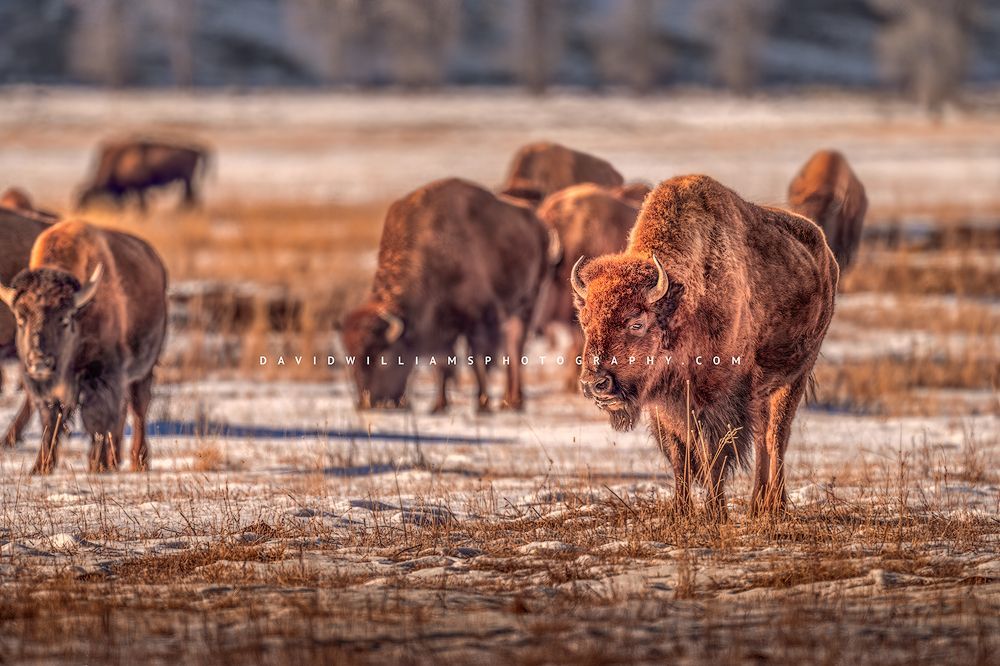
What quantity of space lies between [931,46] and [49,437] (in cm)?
6596

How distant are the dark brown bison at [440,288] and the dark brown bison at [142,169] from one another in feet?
68.1

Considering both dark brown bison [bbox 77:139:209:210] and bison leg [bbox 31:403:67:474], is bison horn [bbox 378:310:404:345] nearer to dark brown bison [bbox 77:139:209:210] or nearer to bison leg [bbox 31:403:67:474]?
bison leg [bbox 31:403:67:474]

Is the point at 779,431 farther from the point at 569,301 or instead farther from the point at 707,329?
the point at 569,301

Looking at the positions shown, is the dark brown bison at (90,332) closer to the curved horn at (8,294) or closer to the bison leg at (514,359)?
the curved horn at (8,294)

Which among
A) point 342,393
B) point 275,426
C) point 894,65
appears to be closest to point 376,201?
point 342,393

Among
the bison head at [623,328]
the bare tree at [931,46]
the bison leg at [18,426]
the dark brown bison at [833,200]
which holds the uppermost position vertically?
the bare tree at [931,46]

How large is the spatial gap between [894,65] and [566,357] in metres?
65.3

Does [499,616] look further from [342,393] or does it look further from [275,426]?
[342,393]

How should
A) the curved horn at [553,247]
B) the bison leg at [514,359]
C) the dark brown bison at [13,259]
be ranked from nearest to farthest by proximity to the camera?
the dark brown bison at [13,259]
the bison leg at [514,359]
the curved horn at [553,247]

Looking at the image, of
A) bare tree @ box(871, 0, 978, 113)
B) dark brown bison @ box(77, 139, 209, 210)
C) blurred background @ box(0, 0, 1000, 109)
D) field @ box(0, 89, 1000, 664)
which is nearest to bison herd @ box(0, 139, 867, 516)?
field @ box(0, 89, 1000, 664)

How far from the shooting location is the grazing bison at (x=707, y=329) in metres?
6.89

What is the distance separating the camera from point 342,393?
13859mm

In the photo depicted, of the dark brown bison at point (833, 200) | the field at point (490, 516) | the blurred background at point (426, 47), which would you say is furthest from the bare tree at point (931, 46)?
the dark brown bison at point (833, 200)

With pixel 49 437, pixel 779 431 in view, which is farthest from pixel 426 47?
pixel 779 431
